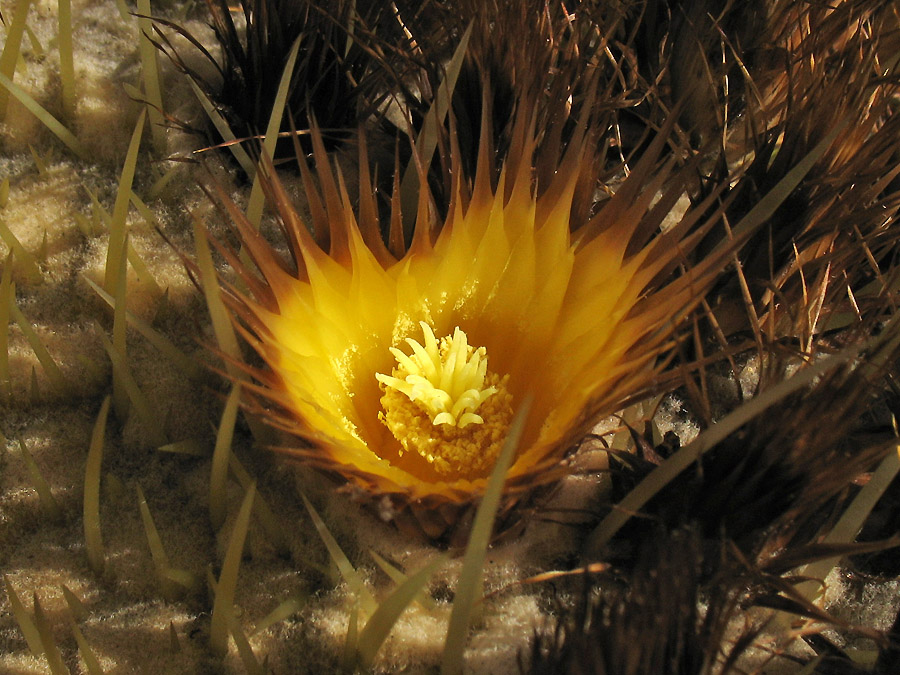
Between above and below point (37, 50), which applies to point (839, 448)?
below

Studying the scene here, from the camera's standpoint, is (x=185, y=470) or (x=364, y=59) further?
(x=364, y=59)

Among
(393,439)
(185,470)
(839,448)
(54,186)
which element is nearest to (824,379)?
(839,448)

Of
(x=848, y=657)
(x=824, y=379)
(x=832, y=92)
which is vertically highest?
(x=832, y=92)

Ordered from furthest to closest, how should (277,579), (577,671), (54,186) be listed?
(54,186), (277,579), (577,671)

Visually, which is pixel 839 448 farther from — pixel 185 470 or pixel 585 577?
pixel 185 470
